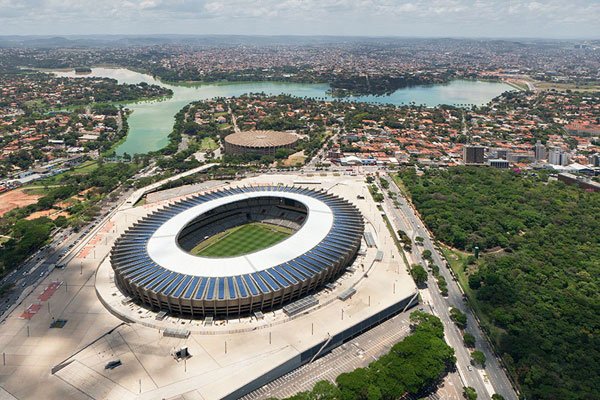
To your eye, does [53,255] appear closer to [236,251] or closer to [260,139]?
[236,251]

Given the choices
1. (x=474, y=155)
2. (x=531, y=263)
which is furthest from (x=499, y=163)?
(x=531, y=263)

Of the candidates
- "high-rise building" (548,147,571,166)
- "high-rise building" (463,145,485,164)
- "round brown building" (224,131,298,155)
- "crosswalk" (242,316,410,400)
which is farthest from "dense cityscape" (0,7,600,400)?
"round brown building" (224,131,298,155)

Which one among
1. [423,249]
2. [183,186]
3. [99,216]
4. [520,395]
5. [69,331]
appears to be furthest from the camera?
[183,186]

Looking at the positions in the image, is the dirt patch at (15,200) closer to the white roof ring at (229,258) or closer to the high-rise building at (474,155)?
the white roof ring at (229,258)

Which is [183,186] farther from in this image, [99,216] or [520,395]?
[520,395]

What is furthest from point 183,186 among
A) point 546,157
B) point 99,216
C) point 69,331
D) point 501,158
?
point 546,157

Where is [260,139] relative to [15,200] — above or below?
above
